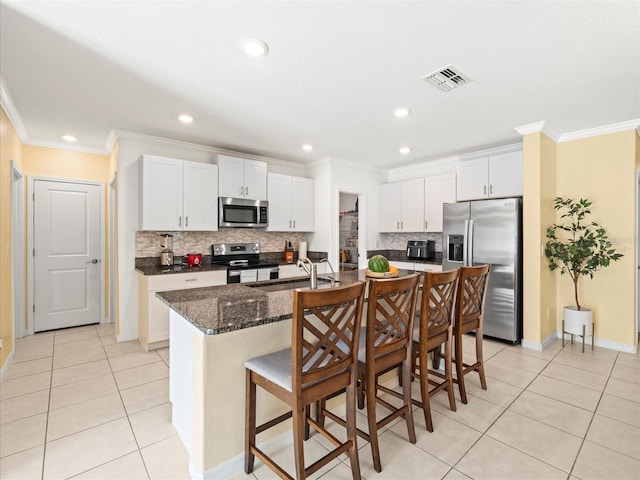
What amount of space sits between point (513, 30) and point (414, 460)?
260 cm

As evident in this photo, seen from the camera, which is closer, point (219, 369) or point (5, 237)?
point (219, 369)

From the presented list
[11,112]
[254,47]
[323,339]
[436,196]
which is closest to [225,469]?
[323,339]

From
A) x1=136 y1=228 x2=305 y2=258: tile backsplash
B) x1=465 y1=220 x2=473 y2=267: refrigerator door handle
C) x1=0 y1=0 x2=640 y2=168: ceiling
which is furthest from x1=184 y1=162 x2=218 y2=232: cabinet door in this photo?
x1=465 y1=220 x2=473 y2=267: refrigerator door handle

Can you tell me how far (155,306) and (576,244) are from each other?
15.5 ft

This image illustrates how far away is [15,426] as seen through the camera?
7.23 ft

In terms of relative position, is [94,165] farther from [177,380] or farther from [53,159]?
[177,380]

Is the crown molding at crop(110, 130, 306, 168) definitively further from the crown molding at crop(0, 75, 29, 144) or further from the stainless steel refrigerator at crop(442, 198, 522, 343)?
the stainless steel refrigerator at crop(442, 198, 522, 343)

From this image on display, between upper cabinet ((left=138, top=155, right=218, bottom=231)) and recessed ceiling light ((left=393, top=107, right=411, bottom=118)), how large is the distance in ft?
7.98

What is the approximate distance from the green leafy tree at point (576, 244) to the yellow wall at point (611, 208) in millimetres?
107

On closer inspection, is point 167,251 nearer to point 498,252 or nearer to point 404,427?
point 404,427

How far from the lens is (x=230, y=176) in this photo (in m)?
4.47

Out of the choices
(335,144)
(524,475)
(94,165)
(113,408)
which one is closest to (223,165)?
(335,144)

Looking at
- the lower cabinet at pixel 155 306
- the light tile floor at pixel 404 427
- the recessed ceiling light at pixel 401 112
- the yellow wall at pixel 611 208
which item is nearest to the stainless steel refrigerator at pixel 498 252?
the light tile floor at pixel 404 427

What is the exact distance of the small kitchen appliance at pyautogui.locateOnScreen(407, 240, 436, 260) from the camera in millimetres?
5277
